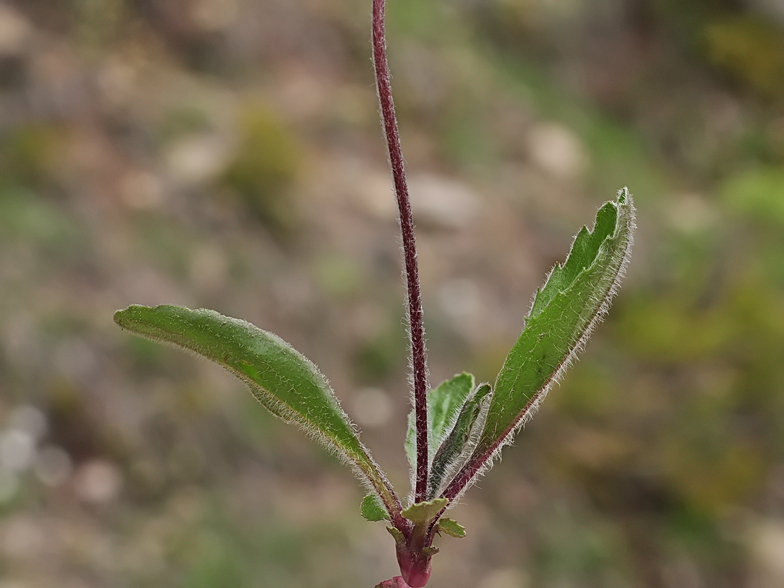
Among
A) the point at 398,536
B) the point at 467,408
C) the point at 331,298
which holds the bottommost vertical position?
the point at 398,536

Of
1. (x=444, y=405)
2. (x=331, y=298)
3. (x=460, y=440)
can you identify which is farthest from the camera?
(x=331, y=298)

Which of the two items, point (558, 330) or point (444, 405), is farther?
point (444, 405)

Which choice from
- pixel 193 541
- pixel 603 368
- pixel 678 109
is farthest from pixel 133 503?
pixel 678 109

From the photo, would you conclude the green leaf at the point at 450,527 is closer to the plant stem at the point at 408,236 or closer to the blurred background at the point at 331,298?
the plant stem at the point at 408,236

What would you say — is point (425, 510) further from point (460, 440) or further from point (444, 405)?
point (444, 405)

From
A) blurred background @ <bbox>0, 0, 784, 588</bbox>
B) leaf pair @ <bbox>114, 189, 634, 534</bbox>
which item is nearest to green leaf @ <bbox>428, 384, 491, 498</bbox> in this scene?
leaf pair @ <bbox>114, 189, 634, 534</bbox>

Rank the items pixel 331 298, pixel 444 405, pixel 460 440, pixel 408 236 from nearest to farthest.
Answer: pixel 408 236
pixel 460 440
pixel 444 405
pixel 331 298

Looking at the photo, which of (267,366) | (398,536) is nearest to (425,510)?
(398,536)

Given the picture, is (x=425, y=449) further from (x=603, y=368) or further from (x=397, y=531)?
(x=603, y=368)
